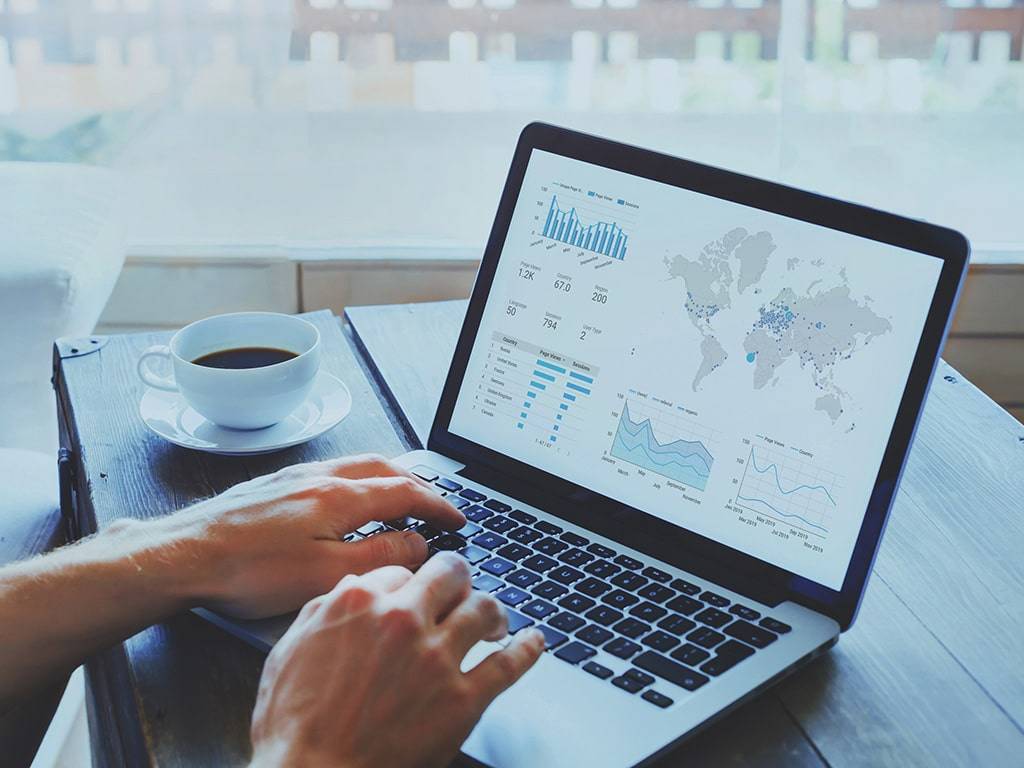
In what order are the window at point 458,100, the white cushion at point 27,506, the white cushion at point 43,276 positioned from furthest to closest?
1. the window at point 458,100
2. the white cushion at point 43,276
3. the white cushion at point 27,506

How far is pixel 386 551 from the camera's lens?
773 mm

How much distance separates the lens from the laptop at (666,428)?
699 millimetres

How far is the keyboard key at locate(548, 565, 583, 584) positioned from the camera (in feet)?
2.57

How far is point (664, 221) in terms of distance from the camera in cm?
86

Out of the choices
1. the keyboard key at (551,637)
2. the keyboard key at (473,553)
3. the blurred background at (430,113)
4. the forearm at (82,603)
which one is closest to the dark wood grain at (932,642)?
the keyboard key at (551,637)

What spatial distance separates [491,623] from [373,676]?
8 cm

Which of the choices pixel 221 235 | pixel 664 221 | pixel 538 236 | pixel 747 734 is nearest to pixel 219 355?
pixel 538 236

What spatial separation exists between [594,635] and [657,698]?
0.07 m

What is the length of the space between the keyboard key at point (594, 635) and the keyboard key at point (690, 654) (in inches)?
1.7

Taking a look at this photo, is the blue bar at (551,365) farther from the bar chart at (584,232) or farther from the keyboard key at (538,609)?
the keyboard key at (538,609)

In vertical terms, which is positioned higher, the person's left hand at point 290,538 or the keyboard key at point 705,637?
the person's left hand at point 290,538

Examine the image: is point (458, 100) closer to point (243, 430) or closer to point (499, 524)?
point (243, 430)

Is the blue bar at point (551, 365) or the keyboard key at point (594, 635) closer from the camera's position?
the keyboard key at point (594, 635)

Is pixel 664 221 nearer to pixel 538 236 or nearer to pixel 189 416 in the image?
pixel 538 236
